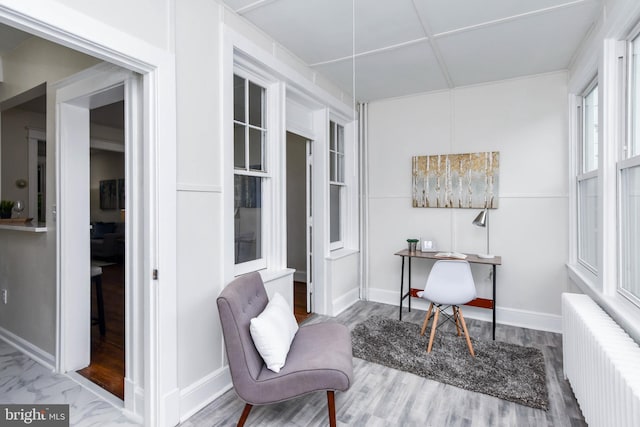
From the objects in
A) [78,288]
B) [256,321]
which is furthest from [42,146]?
[256,321]

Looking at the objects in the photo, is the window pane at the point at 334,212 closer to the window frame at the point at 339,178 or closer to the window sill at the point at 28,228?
the window frame at the point at 339,178

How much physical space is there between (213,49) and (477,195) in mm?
3094

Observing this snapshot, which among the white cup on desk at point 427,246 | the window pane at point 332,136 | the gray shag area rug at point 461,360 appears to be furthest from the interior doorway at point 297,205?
the gray shag area rug at point 461,360

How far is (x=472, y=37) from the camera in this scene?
276 cm

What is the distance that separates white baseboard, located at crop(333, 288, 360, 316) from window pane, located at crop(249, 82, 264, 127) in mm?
2223

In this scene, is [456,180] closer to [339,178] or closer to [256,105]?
[339,178]

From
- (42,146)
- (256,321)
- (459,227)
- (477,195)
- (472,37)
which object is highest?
(472,37)

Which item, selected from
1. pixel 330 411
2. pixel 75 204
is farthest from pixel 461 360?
pixel 75 204

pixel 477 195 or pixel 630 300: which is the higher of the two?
pixel 477 195

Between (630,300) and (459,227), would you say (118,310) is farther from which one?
(630,300)

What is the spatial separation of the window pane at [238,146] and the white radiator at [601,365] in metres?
2.48

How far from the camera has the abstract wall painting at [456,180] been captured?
3.74m

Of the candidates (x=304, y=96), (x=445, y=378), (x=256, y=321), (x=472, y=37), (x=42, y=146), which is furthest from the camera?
(x=42, y=146)

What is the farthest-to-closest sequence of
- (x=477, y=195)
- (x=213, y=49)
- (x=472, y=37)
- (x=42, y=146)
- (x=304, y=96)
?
1. (x=42, y=146)
2. (x=477, y=195)
3. (x=304, y=96)
4. (x=472, y=37)
5. (x=213, y=49)
